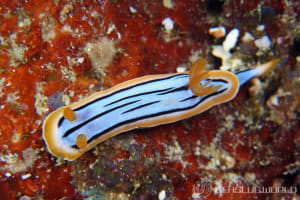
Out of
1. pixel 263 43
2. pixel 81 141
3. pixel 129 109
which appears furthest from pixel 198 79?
pixel 81 141

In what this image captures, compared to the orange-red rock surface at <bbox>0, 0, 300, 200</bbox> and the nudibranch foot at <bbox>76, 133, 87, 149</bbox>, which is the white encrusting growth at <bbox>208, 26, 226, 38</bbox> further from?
the nudibranch foot at <bbox>76, 133, 87, 149</bbox>

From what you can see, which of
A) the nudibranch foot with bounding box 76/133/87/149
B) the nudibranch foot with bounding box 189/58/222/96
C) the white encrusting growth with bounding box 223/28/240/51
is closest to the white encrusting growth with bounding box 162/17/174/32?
the nudibranch foot with bounding box 189/58/222/96

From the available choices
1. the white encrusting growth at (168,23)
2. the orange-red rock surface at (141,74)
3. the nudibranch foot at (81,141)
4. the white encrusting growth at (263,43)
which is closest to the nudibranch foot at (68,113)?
the nudibranch foot at (81,141)

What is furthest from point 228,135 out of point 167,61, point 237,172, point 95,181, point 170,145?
point 95,181

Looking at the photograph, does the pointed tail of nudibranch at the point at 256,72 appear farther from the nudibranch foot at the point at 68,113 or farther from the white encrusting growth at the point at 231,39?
the nudibranch foot at the point at 68,113

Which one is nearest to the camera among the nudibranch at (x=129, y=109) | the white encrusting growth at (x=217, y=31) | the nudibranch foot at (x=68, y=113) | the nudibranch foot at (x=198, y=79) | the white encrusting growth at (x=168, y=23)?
the nudibranch foot at (x=68, y=113)

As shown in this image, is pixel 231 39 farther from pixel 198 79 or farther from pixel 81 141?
pixel 81 141

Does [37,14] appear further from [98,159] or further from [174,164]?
[174,164]
